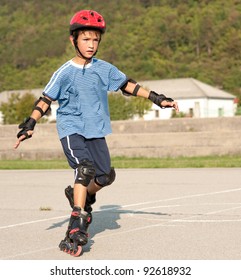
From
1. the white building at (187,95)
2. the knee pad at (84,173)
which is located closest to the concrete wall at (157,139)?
the knee pad at (84,173)

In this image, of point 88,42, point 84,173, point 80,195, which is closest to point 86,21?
point 88,42

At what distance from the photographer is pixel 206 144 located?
23266 mm

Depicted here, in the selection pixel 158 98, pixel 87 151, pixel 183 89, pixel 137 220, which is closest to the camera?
pixel 87 151

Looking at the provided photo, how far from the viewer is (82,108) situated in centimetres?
720

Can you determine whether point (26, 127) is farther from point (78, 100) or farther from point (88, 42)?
point (88, 42)

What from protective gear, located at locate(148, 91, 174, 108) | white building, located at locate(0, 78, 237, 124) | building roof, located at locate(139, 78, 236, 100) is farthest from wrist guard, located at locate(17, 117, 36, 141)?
building roof, located at locate(139, 78, 236, 100)

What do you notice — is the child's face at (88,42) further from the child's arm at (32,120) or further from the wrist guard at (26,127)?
the wrist guard at (26,127)

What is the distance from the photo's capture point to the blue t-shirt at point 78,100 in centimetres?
719

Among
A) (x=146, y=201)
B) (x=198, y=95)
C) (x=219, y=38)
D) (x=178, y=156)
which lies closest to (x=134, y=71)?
(x=219, y=38)

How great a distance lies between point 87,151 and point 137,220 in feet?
6.34

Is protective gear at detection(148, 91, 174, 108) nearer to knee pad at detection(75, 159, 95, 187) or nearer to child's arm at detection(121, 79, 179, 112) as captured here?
child's arm at detection(121, 79, 179, 112)

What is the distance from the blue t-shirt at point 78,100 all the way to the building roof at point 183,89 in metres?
116

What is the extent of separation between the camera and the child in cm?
710
